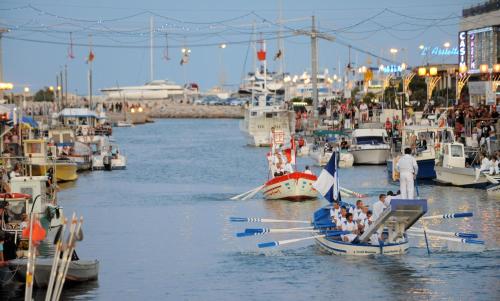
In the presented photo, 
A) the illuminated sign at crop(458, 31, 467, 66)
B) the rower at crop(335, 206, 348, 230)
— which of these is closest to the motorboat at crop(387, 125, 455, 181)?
the rower at crop(335, 206, 348, 230)

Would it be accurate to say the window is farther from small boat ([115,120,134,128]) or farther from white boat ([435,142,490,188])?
small boat ([115,120,134,128])

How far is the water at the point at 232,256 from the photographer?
33844mm

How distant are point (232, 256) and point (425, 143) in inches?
1091

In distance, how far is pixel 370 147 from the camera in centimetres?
7806

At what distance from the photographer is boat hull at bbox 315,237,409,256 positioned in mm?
36625

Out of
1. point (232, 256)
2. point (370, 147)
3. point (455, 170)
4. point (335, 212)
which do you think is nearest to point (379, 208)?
point (335, 212)

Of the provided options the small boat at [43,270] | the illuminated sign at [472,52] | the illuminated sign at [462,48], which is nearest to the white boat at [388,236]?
the small boat at [43,270]

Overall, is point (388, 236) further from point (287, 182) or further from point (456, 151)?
point (456, 151)

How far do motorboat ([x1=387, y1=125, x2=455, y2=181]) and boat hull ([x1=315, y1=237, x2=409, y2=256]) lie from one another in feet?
80.1

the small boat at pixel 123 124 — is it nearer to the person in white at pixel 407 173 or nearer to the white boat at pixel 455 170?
the white boat at pixel 455 170

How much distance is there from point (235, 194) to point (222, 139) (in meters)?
75.9

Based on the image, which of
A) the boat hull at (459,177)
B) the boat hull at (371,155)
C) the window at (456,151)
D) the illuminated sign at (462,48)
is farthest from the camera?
the illuminated sign at (462,48)

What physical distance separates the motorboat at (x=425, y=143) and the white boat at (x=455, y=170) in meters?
1.12

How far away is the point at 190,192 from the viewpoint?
6450 centimetres
